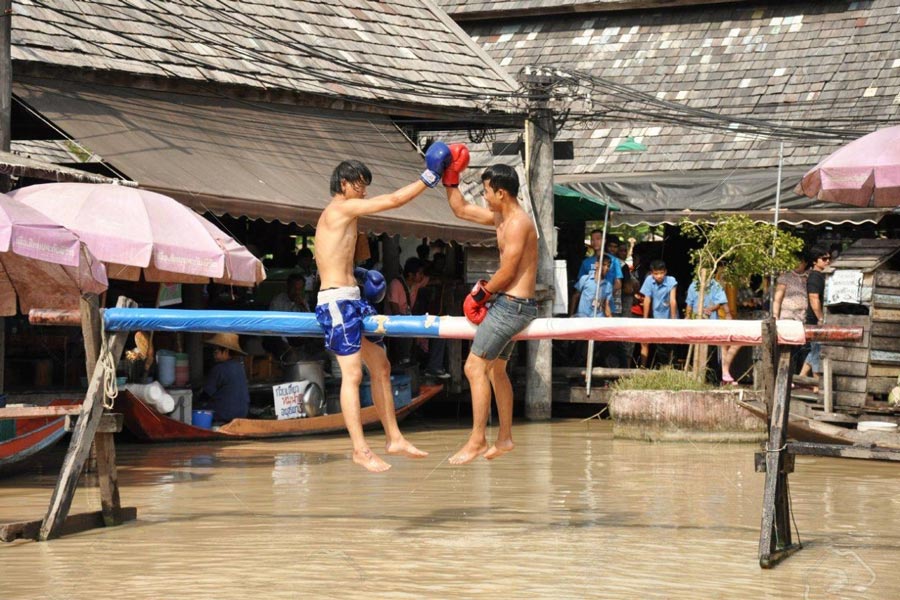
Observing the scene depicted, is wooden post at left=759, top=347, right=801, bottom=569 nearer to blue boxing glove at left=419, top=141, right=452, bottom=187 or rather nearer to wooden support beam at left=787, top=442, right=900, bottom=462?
wooden support beam at left=787, top=442, right=900, bottom=462

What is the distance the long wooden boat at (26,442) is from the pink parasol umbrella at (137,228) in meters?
1.58

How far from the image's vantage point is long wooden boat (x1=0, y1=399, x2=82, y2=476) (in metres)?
12.9

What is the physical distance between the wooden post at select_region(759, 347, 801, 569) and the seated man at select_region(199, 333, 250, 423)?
884 centimetres

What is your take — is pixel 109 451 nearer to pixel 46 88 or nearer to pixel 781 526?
pixel 781 526

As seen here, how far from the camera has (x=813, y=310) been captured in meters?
18.3

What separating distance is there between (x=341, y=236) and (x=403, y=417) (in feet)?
32.9

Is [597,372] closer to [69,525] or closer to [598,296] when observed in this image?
[598,296]

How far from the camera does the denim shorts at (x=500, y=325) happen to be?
369 inches

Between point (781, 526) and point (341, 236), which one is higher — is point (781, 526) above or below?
below

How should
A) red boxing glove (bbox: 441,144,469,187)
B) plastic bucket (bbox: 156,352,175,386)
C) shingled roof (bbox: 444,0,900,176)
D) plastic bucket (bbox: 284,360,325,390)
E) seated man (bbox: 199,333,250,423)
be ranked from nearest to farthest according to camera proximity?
1. red boxing glove (bbox: 441,144,469,187)
2. plastic bucket (bbox: 156,352,175,386)
3. seated man (bbox: 199,333,250,423)
4. plastic bucket (bbox: 284,360,325,390)
5. shingled roof (bbox: 444,0,900,176)

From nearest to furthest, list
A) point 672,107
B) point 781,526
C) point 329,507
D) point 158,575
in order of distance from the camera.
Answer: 1. point 158,575
2. point 781,526
3. point 329,507
4. point 672,107

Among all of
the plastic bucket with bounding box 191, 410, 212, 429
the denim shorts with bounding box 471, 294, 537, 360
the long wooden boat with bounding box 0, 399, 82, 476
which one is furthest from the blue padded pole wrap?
the plastic bucket with bounding box 191, 410, 212, 429

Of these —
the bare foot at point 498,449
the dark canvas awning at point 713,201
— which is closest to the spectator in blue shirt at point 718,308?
the dark canvas awning at point 713,201

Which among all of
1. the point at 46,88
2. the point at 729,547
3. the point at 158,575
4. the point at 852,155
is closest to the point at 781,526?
the point at 729,547
